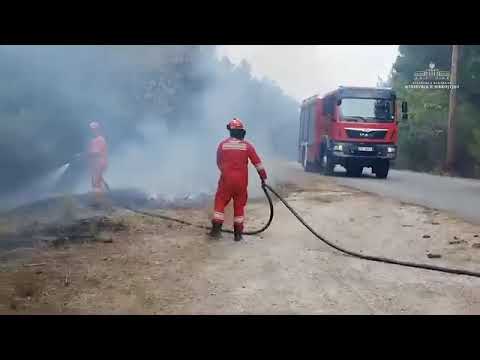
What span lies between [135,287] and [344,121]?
41.6ft

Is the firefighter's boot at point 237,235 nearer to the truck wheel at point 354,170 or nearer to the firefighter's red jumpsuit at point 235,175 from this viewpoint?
the firefighter's red jumpsuit at point 235,175

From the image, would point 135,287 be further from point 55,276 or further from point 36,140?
point 36,140

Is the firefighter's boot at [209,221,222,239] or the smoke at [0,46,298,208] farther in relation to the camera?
the smoke at [0,46,298,208]

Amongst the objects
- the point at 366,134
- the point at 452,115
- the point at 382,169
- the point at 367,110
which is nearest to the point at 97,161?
the point at 366,134

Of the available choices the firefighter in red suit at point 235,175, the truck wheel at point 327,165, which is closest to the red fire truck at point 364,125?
the truck wheel at point 327,165

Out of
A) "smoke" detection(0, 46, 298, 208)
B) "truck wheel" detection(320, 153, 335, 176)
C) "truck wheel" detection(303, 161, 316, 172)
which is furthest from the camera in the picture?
"truck wheel" detection(303, 161, 316, 172)

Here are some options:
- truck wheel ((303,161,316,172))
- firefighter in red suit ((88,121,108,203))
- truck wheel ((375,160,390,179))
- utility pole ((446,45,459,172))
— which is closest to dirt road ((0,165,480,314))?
firefighter in red suit ((88,121,108,203))

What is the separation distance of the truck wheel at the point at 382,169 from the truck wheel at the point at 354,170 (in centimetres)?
55

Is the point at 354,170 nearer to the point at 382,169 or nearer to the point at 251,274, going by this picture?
the point at 382,169

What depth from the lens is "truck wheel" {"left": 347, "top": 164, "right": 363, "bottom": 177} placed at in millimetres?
17198

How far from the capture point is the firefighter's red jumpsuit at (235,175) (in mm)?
6934

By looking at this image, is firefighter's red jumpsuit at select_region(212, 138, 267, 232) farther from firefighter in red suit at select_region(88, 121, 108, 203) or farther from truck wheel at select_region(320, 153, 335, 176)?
truck wheel at select_region(320, 153, 335, 176)
